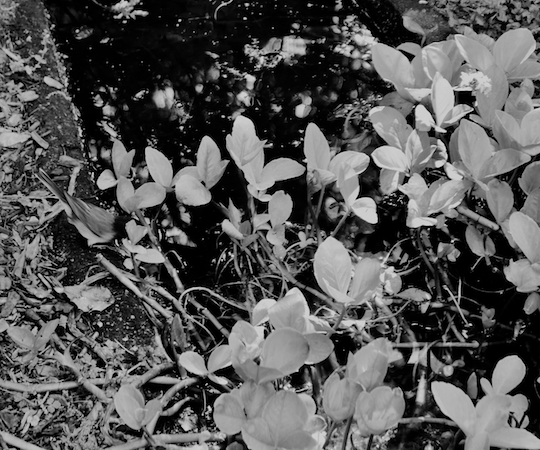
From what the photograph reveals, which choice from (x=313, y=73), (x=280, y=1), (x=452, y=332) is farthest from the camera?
(x=280, y=1)

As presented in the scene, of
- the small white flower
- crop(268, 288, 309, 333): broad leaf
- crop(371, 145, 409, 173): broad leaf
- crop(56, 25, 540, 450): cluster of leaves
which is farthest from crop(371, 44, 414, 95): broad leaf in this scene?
crop(268, 288, 309, 333): broad leaf

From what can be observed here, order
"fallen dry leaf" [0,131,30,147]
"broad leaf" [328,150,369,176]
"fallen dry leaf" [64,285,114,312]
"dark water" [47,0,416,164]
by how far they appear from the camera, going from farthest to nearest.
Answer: "dark water" [47,0,416,164] < "fallen dry leaf" [0,131,30,147] < "fallen dry leaf" [64,285,114,312] < "broad leaf" [328,150,369,176]

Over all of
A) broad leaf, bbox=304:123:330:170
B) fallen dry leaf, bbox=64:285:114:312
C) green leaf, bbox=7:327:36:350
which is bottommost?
fallen dry leaf, bbox=64:285:114:312

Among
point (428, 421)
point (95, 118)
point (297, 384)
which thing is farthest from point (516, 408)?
point (95, 118)

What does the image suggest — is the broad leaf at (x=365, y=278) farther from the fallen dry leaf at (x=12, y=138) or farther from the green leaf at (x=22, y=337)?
the fallen dry leaf at (x=12, y=138)

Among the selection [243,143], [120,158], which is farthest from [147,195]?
[243,143]

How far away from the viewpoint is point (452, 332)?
1.22m

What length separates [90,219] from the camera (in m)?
1.23

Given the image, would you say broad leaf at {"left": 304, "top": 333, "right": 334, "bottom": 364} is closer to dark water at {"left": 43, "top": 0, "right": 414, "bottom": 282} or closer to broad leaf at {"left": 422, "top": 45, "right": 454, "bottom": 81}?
dark water at {"left": 43, "top": 0, "right": 414, "bottom": 282}

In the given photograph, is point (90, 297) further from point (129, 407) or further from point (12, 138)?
point (12, 138)

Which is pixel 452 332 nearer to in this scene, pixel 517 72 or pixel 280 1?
pixel 517 72

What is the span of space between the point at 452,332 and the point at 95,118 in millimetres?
1189

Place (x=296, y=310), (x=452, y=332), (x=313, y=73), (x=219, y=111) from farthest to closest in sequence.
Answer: (x=313, y=73)
(x=219, y=111)
(x=452, y=332)
(x=296, y=310)

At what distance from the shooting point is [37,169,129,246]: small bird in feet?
3.89
